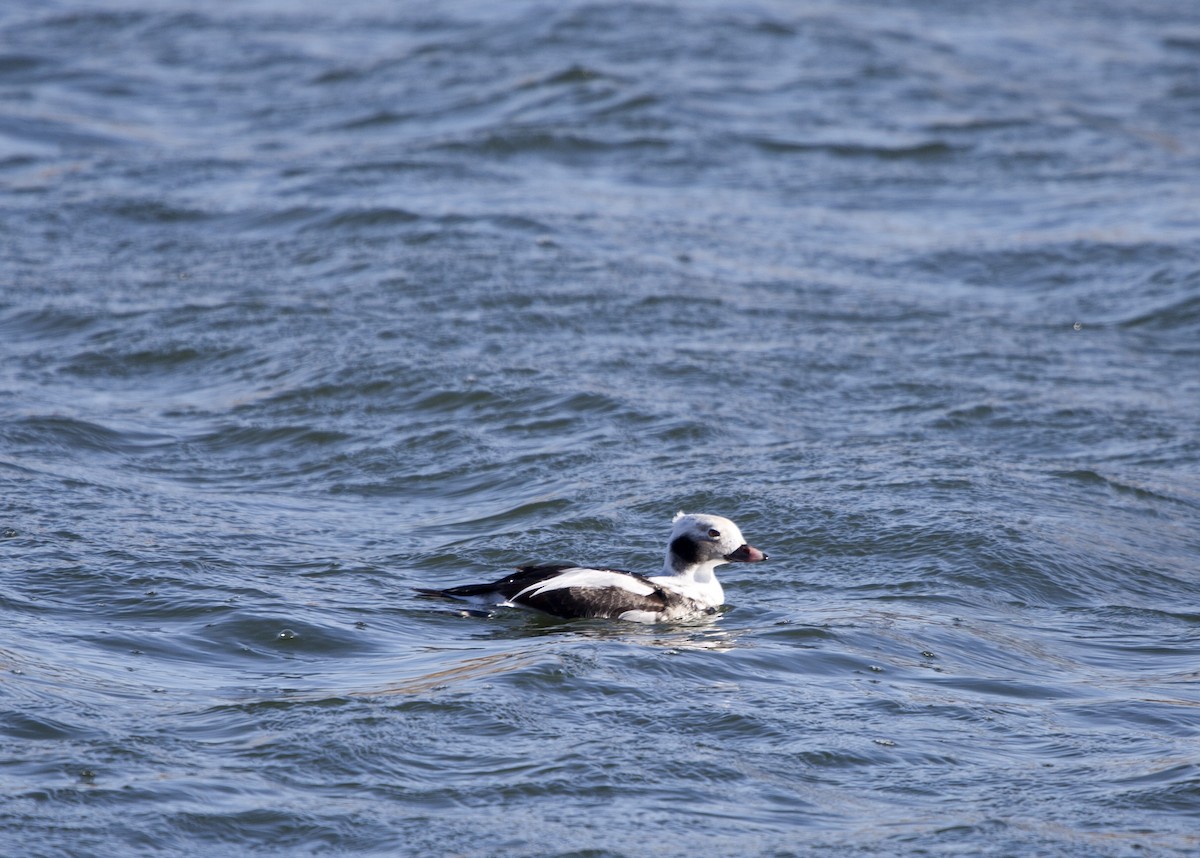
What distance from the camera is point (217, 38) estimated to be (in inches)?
1102

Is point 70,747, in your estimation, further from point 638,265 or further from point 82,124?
point 82,124

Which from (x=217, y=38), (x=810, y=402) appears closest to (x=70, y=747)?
(x=810, y=402)

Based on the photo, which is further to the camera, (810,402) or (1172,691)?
(810,402)

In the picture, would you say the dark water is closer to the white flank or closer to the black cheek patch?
the white flank

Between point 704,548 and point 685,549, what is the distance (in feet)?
0.32

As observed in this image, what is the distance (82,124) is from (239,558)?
14.2 metres

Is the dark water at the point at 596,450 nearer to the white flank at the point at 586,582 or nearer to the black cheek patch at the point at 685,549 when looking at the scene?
the white flank at the point at 586,582

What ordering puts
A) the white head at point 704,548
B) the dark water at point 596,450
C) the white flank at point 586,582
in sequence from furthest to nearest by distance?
the white head at point 704,548, the white flank at point 586,582, the dark water at point 596,450

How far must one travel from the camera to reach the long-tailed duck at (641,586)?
8.13 m

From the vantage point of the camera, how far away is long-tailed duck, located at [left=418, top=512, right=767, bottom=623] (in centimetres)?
Answer: 813

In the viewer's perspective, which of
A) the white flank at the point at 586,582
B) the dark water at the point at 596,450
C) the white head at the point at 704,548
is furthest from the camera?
the white head at the point at 704,548

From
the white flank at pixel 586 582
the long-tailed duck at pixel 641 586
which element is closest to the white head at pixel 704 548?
the long-tailed duck at pixel 641 586

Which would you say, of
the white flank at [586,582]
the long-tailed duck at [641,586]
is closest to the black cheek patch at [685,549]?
the long-tailed duck at [641,586]

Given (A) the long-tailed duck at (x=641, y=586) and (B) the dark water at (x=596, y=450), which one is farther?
(A) the long-tailed duck at (x=641, y=586)
